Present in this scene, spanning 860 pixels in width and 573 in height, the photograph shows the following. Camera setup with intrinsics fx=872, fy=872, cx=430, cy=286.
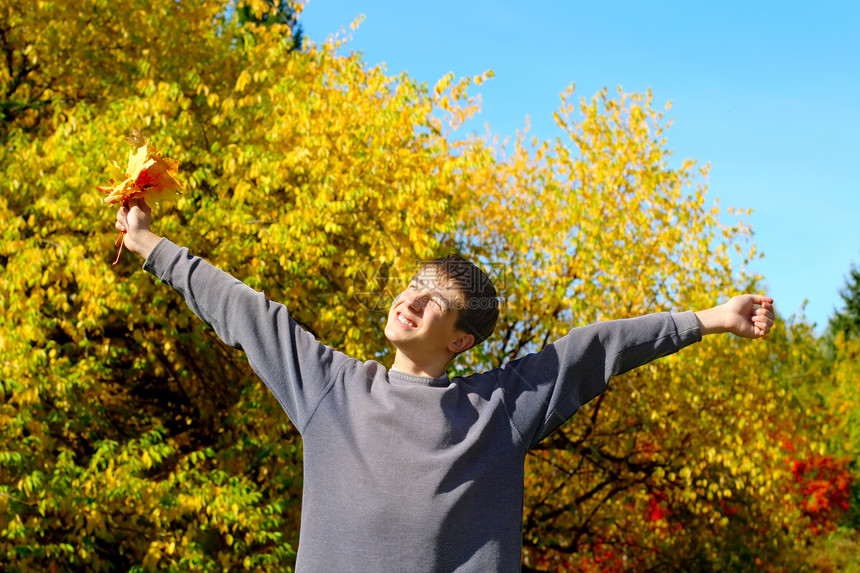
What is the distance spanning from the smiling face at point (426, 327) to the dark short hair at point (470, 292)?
14mm

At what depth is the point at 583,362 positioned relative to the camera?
217 cm

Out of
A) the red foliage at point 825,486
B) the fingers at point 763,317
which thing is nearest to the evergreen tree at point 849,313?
the red foliage at point 825,486

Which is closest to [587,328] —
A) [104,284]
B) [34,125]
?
[104,284]

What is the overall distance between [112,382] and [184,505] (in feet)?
8.59

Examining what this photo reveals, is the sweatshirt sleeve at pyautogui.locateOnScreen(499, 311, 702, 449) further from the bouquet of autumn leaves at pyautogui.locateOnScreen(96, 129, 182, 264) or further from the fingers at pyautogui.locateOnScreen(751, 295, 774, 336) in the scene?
the bouquet of autumn leaves at pyautogui.locateOnScreen(96, 129, 182, 264)

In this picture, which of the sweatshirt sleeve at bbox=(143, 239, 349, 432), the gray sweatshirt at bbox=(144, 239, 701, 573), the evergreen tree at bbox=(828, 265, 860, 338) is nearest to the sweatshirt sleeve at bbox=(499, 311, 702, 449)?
the gray sweatshirt at bbox=(144, 239, 701, 573)

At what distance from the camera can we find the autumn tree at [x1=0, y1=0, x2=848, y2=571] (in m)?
6.68

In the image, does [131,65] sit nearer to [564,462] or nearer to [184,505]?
[184,505]

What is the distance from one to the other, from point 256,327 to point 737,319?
1207mm

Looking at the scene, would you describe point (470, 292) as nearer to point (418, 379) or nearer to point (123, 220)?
point (418, 379)

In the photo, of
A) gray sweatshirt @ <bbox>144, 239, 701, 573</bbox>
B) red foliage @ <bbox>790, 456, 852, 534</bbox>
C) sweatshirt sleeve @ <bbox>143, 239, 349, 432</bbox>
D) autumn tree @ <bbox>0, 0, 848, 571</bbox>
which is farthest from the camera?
red foliage @ <bbox>790, 456, 852, 534</bbox>

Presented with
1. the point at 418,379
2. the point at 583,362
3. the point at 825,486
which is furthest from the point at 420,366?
the point at 825,486

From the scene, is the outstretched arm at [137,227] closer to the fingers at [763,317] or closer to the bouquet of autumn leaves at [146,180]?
the bouquet of autumn leaves at [146,180]

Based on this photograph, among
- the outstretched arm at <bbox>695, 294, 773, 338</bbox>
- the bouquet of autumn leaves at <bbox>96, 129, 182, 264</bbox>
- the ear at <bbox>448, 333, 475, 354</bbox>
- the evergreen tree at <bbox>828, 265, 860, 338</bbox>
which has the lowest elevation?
the ear at <bbox>448, 333, 475, 354</bbox>
